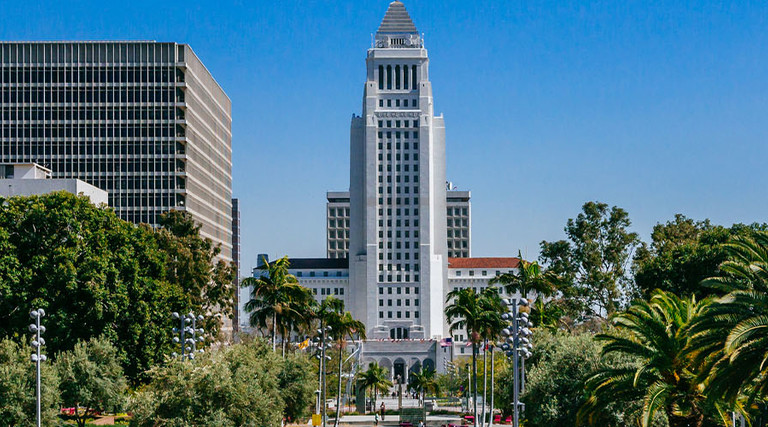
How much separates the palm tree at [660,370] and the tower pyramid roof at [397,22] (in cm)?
15880

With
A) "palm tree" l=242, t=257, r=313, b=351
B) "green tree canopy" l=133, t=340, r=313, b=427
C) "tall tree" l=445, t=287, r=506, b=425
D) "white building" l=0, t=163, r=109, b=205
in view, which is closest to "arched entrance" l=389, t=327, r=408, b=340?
"white building" l=0, t=163, r=109, b=205

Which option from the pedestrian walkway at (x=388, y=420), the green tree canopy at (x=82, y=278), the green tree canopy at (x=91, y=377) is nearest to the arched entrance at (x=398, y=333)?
the pedestrian walkway at (x=388, y=420)

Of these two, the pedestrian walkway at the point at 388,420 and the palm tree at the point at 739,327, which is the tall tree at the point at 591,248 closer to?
the pedestrian walkway at the point at 388,420

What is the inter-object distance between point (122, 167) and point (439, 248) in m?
70.4

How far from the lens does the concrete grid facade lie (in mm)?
139250

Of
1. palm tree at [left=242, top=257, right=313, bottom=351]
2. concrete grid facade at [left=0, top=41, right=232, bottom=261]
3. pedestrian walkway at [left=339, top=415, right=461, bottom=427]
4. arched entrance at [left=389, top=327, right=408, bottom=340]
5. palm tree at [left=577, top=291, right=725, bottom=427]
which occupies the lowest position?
pedestrian walkway at [left=339, top=415, right=461, bottom=427]

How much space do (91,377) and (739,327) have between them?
136ft

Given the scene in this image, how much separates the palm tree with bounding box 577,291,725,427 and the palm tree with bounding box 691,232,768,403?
361 cm

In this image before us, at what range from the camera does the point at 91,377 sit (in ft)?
196

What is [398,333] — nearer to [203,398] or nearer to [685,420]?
[203,398]

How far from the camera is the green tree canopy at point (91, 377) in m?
59.3

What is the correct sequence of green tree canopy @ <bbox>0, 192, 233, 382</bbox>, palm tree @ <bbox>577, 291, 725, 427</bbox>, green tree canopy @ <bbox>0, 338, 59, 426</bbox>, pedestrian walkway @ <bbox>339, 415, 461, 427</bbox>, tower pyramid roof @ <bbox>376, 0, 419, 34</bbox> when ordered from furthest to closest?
tower pyramid roof @ <bbox>376, 0, 419, 34</bbox>
pedestrian walkway @ <bbox>339, 415, 461, 427</bbox>
green tree canopy @ <bbox>0, 192, 233, 382</bbox>
green tree canopy @ <bbox>0, 338, 59, 426</bbox>
palm tree @ <bbox>577, 291, 725, 427</bbox>

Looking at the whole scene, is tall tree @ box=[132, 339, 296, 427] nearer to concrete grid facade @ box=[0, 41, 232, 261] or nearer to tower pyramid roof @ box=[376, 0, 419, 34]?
concrete grid facade @ box=[0, 41, 232, 261]

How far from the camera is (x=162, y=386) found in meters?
42.1
